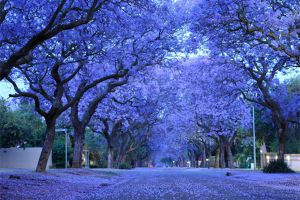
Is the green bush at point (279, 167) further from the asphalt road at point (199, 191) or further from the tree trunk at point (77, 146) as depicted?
the tree trunk at point (77, 146)

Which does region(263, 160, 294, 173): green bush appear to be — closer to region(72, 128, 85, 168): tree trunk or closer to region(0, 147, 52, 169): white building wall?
region(72, 128, 85, 168): tree trunk

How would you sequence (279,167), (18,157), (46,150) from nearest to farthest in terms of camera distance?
(46,150) < (279,167) < (18,157)

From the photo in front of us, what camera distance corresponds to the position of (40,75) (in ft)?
83.9

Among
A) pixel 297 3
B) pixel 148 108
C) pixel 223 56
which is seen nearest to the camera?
pixel 297 3

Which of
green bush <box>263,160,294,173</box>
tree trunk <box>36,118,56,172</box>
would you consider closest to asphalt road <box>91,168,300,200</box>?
tree trunk <box>36,118,56,172</box>

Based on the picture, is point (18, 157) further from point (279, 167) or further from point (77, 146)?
point (279, 167)

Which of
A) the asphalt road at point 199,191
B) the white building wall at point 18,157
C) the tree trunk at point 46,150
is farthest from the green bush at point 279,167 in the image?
the white building wall at point 18,157

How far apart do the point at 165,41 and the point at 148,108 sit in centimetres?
1806

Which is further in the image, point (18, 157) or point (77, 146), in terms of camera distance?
point (18, 157)

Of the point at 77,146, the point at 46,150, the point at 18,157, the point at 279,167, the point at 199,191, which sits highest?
the point at 77,146

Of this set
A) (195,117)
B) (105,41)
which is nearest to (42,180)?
(105,41)

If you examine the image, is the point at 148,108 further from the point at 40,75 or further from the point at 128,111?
the point at 40,75

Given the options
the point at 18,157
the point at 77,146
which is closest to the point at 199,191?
the point at 77,146

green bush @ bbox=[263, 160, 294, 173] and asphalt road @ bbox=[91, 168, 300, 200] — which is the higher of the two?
green bush @ bbox=[263, 160, 294, 173]
